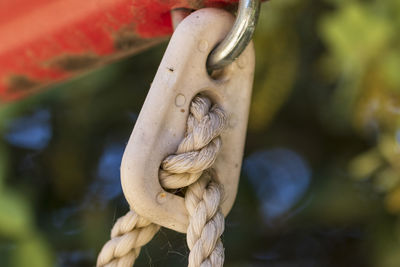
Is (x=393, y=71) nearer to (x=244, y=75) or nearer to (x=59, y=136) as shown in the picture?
(x=244, y=75)

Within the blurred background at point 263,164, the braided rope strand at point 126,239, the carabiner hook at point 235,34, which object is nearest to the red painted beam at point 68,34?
the carabiner hook at point 235,34

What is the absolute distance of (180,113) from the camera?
0.53m

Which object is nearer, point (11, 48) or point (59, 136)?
point (11, 48)

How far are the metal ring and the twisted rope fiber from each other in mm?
39

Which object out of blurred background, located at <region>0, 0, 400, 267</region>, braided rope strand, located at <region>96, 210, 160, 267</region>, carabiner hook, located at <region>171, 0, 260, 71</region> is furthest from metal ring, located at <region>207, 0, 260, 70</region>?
blurred background, located at <region>0, 0, 400, 267</region>

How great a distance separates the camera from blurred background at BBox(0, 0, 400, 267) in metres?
1.22

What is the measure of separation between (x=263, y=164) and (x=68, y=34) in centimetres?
91

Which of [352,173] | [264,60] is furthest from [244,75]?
[352,173]

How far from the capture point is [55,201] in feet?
4.68

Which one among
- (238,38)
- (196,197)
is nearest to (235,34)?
(238,38)

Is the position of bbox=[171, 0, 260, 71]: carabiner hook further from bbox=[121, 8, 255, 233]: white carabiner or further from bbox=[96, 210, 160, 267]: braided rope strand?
bbox=[96, 210, 160, 267]: braided rope strand

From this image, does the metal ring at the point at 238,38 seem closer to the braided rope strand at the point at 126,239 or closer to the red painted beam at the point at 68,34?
the red painted beam at the point at 68,34

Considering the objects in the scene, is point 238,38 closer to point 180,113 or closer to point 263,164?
point 180,113

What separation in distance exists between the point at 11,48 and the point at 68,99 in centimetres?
74
